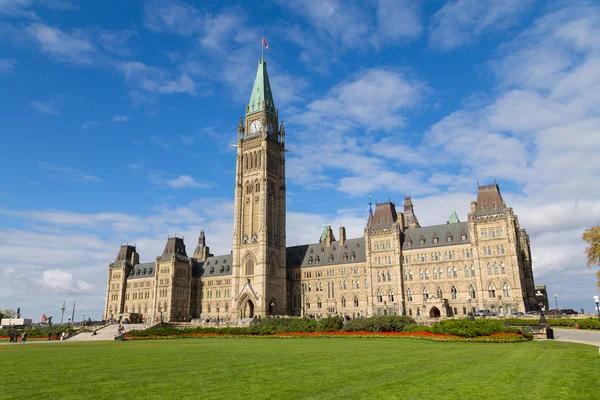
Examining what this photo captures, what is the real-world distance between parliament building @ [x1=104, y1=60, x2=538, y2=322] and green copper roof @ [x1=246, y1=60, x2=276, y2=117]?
0.93 feet

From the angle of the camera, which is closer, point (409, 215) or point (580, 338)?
point (580, 338)

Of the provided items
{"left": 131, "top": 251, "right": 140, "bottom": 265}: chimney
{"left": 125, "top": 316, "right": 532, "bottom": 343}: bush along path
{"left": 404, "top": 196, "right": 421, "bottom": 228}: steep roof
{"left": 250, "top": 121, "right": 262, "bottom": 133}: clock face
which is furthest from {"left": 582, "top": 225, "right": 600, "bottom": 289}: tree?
{"left": 131, "top": 251, "right": 140, "bottom": 265}: chimney

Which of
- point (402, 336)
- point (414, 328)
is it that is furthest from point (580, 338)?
point (402, 336)

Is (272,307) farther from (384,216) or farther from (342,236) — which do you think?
(384,216)

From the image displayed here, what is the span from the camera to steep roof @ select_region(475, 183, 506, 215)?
74.9 m

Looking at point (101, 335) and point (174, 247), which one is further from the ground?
point (174, 247)

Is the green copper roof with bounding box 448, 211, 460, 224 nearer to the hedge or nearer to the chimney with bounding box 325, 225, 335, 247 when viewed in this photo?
the chimney with bounding box 325, 225, 335, 247

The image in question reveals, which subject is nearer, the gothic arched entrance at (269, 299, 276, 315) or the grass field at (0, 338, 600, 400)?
the grass field at (0, 338, 600, 400)

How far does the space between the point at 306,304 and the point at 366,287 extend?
15.0 metres

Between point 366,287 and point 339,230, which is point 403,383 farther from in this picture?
point 339,230

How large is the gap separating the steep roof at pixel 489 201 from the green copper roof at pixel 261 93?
50.0 m

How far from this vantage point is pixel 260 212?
95.2 metres

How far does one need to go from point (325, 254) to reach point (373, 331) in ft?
180

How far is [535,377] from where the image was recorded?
14984 mm
